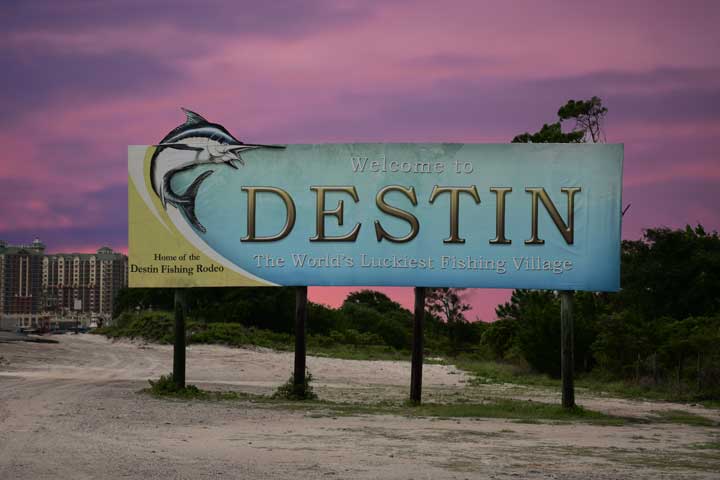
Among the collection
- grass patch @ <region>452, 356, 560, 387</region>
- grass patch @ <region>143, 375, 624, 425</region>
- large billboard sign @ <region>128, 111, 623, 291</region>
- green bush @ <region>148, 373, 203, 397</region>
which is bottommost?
grass patch @ <region>452, 356, 560, 387</region>

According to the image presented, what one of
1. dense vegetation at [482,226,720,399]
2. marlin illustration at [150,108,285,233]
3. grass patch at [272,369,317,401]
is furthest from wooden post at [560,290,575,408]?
marlin illustration at [150,108,285,233]

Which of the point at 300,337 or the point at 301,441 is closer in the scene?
the point at 301,441

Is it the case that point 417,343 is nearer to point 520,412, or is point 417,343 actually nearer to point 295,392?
point 520,412

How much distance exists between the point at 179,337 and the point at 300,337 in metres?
3.23

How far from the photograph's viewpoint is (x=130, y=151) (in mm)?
24594

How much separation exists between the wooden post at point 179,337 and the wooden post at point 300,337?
2909 mm

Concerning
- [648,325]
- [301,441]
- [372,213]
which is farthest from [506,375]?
[301,441]

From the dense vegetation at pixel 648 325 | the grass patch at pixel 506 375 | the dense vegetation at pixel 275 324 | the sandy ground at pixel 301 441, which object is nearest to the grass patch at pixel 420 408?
the sandy ground at pixel 301 441

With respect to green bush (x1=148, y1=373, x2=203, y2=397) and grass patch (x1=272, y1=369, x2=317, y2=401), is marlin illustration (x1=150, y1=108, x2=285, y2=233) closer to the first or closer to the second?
green bush (x1=148, y1=373, x2=203, y2=397)

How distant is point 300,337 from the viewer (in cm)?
2406

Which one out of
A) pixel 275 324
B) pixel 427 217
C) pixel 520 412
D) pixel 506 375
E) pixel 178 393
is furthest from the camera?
pixel 275 324

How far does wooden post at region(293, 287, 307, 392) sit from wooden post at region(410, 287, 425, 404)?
272cm

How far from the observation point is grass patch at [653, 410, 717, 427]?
22.1 m

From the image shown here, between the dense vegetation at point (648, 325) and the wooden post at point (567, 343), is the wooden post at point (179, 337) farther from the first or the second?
the dense vegetation at point (648, 325)
